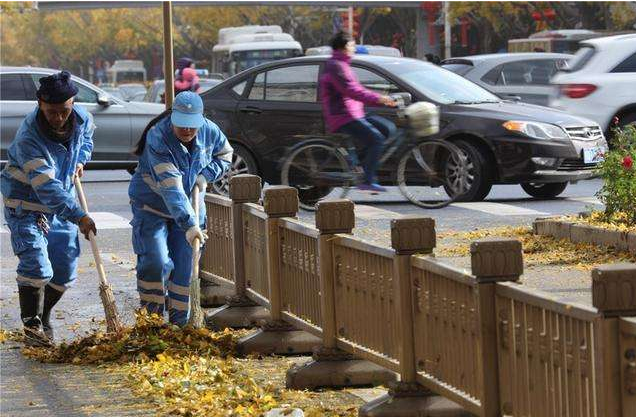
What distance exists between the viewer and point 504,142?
55.0ft

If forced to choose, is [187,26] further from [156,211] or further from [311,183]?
[156,211]

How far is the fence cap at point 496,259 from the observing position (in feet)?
18.3

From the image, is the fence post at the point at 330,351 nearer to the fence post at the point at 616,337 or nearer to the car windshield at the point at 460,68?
the fence post at the point at 616,337

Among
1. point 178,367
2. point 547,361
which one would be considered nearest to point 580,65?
point 178,367

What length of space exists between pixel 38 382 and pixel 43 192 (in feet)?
4.24

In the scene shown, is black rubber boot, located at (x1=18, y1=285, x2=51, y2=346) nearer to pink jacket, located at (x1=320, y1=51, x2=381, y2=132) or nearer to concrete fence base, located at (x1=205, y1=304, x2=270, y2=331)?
concrete fence base, located at (x1=205, y1=304, x2=270, y2=331)

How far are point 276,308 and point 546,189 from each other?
954 centimetres

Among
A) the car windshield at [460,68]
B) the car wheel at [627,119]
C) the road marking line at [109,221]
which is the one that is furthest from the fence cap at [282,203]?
the car windshield at [460,68]

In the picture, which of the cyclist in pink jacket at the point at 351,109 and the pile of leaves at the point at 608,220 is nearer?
the pile of leaves at the point at 608,220

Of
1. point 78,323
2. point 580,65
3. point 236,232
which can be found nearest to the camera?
point 236,232

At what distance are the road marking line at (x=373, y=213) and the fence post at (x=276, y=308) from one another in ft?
22.6

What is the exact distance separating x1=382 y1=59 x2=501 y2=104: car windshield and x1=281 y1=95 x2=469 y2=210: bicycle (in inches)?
19.6

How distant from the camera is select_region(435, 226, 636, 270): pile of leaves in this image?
11.8 metres

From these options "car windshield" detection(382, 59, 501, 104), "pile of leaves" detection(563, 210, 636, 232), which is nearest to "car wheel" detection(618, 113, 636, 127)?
"car windshield" detection(382, 59, 501, 104)
